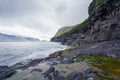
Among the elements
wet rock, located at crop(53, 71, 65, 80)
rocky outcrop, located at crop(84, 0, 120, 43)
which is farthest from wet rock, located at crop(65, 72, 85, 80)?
rocky outcrop, located at crop(84, 0, 120, 43)

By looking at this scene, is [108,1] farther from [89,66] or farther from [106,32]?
[89,66]

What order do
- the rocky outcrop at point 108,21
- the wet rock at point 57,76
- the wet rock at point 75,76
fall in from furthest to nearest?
the rocky outcrop at point 108,21
the wet rock at point 57,76
the wet rock at point 75,76

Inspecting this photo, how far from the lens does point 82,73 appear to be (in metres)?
23.4

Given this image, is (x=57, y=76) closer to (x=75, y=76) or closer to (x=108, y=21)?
(x=75, y=76)

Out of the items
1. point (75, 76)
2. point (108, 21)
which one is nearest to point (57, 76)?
point (75, 76)

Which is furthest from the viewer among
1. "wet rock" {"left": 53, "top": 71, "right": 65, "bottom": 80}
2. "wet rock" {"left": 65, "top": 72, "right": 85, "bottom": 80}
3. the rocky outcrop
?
the rocky outcrop

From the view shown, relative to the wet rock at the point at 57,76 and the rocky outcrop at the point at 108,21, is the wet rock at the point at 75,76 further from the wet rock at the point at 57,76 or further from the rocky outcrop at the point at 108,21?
the rocky outcrop at the point at 108,21

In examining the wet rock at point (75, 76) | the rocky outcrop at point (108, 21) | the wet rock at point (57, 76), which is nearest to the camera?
the wet rock at point (75, 76)

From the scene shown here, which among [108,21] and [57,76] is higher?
[108,21]

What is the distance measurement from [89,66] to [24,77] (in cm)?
915

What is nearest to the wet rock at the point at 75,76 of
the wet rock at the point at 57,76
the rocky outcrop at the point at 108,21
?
the wet rock at the point at 57,76

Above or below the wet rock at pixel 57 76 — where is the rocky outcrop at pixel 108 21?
above

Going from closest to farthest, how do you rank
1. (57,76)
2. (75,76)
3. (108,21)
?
1. (75,76)
2. (57,76)
3. (108,21)

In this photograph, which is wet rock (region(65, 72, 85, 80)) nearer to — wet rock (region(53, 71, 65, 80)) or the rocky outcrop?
wet rock (region(53, 71, 65, 80))
